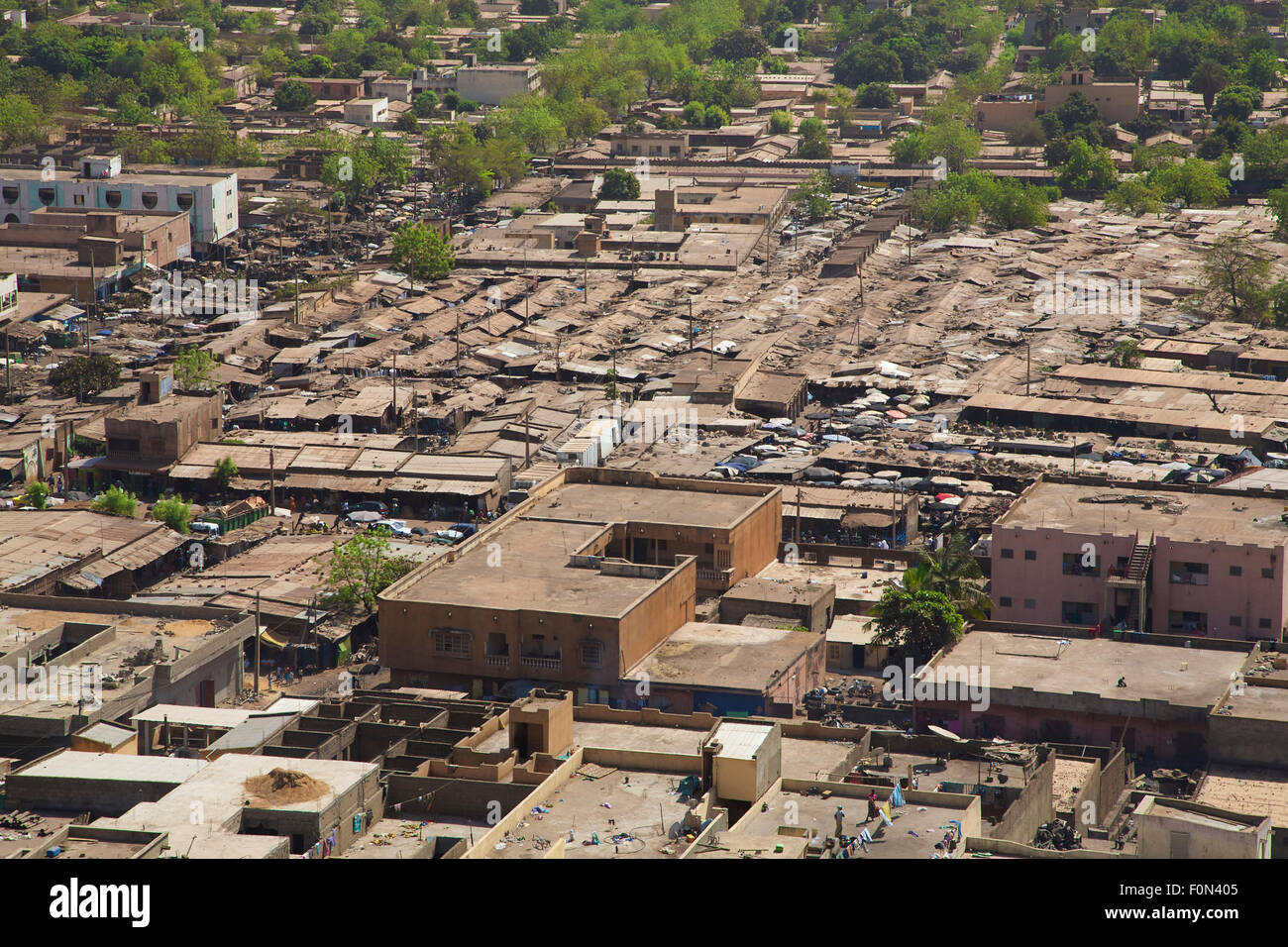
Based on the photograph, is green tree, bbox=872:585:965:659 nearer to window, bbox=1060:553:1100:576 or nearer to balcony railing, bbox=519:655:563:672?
window, bbox=1060:553:1100:576

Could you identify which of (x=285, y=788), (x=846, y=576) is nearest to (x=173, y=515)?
(x=846, y=576)

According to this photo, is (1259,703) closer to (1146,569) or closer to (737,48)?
(1146,569)

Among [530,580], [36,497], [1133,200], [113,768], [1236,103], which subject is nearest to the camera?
[113,768]

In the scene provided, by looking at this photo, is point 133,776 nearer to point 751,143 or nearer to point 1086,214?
point 1086,214

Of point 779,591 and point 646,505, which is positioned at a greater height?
point 646,505

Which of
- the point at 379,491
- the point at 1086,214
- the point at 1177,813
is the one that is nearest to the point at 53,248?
the point at 379,491
